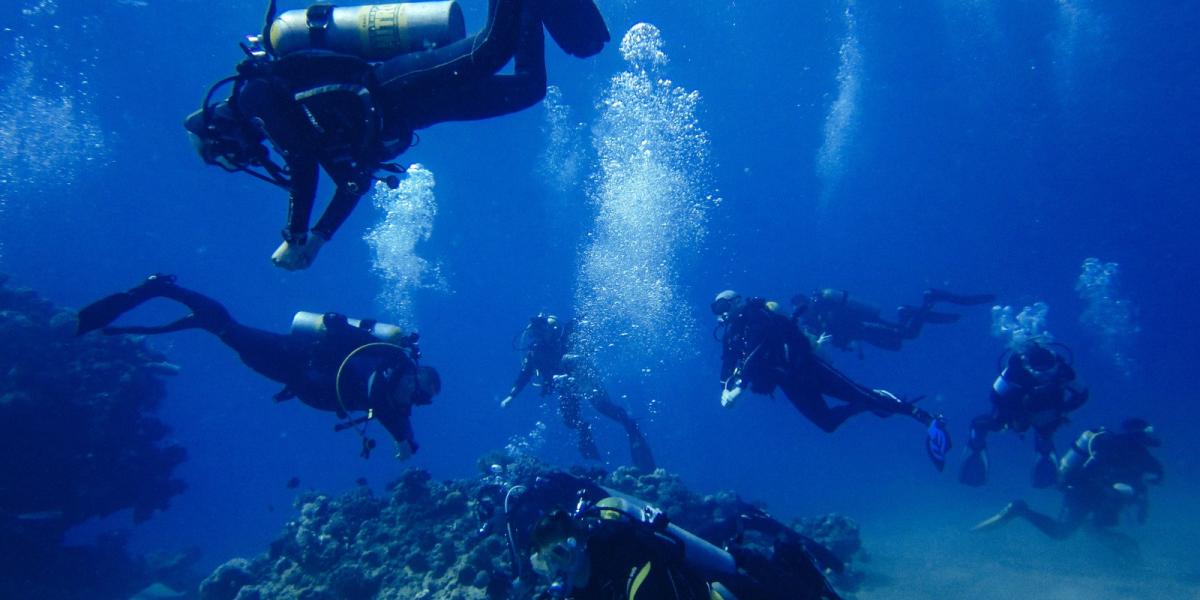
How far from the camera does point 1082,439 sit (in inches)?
414

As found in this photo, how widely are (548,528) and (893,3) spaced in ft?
195

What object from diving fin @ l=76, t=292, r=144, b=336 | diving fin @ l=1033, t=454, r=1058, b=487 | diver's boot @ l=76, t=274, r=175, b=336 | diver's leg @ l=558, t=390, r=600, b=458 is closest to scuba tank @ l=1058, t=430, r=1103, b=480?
diving fin @ l=1033, t=454, r=1058, b=487

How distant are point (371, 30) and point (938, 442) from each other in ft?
28.3

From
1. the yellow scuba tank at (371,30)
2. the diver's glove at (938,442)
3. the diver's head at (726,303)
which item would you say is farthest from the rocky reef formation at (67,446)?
the diver's glove at (938,442)

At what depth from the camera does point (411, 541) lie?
8.53 metres

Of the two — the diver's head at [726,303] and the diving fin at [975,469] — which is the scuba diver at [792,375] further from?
the diving fin at [975,469]

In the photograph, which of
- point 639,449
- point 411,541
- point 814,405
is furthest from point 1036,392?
point 411,541

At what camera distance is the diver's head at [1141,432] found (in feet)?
32.4

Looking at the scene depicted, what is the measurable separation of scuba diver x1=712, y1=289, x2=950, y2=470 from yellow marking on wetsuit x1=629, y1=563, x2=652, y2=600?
19.1 feet

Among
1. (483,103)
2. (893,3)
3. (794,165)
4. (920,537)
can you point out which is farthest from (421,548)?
(794,165)

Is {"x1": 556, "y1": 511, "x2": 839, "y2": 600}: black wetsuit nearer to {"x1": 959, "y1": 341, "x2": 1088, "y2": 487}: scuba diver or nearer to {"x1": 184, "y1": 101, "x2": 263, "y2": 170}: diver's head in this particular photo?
{"x1": 184, "y1": 101, "x2": 263, "y2": 170}: diver's head

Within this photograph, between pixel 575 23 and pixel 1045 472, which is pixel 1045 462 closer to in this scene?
pixel 1045 472

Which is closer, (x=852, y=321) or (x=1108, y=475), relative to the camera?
(x=1108, y=475)

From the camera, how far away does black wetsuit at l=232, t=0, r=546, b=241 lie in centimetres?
345
